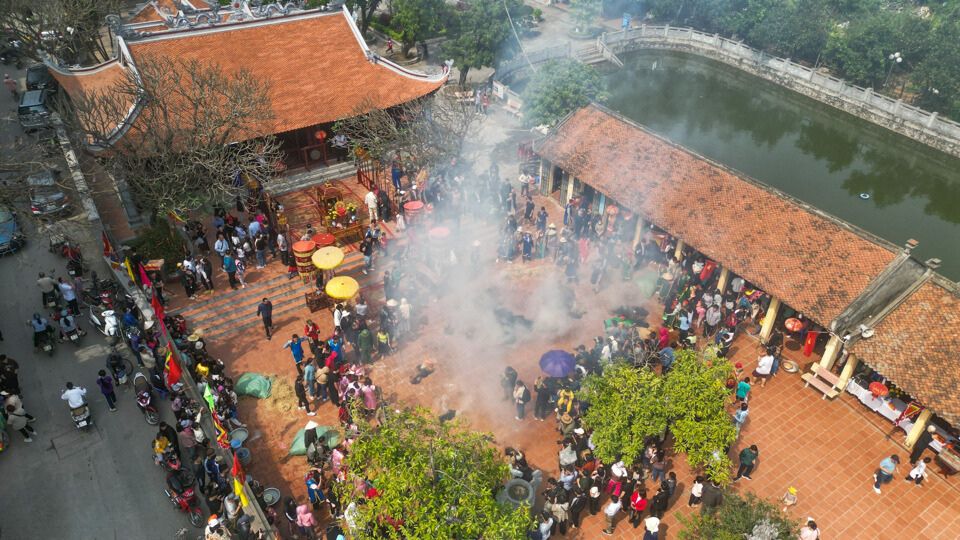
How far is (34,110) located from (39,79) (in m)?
5.15

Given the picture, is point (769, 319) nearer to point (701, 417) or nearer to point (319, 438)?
point (701, 417)

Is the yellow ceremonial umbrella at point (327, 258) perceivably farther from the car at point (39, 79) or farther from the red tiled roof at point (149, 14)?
the red tiled roof at point (149, 14)

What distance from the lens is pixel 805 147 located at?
4072cm

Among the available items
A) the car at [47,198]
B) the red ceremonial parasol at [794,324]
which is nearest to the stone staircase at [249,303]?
the car at [47,198]

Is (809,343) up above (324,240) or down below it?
below

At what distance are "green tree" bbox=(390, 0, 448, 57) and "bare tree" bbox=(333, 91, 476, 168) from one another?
51.6 ft

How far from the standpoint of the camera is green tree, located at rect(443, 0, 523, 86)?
120 ft

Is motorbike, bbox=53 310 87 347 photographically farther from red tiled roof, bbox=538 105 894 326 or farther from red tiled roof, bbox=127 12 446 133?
red tiled roof, bbox=538 105 894 326

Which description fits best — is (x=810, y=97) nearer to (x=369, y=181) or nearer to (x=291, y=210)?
(x=369, y=181)

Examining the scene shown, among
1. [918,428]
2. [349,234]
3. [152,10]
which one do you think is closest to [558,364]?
[918,428]

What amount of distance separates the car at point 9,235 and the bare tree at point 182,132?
186 inches

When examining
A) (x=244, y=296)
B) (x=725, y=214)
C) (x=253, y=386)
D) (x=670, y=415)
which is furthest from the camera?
(x=244, y=296)

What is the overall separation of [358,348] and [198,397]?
473 cm

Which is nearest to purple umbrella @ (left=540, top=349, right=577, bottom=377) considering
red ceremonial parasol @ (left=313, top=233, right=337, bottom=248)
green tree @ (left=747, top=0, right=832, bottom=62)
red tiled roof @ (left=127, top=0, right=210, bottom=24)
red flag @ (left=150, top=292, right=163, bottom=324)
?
red ceremonial parasol @ (left=313, top=233, right=337, bottom=248)
